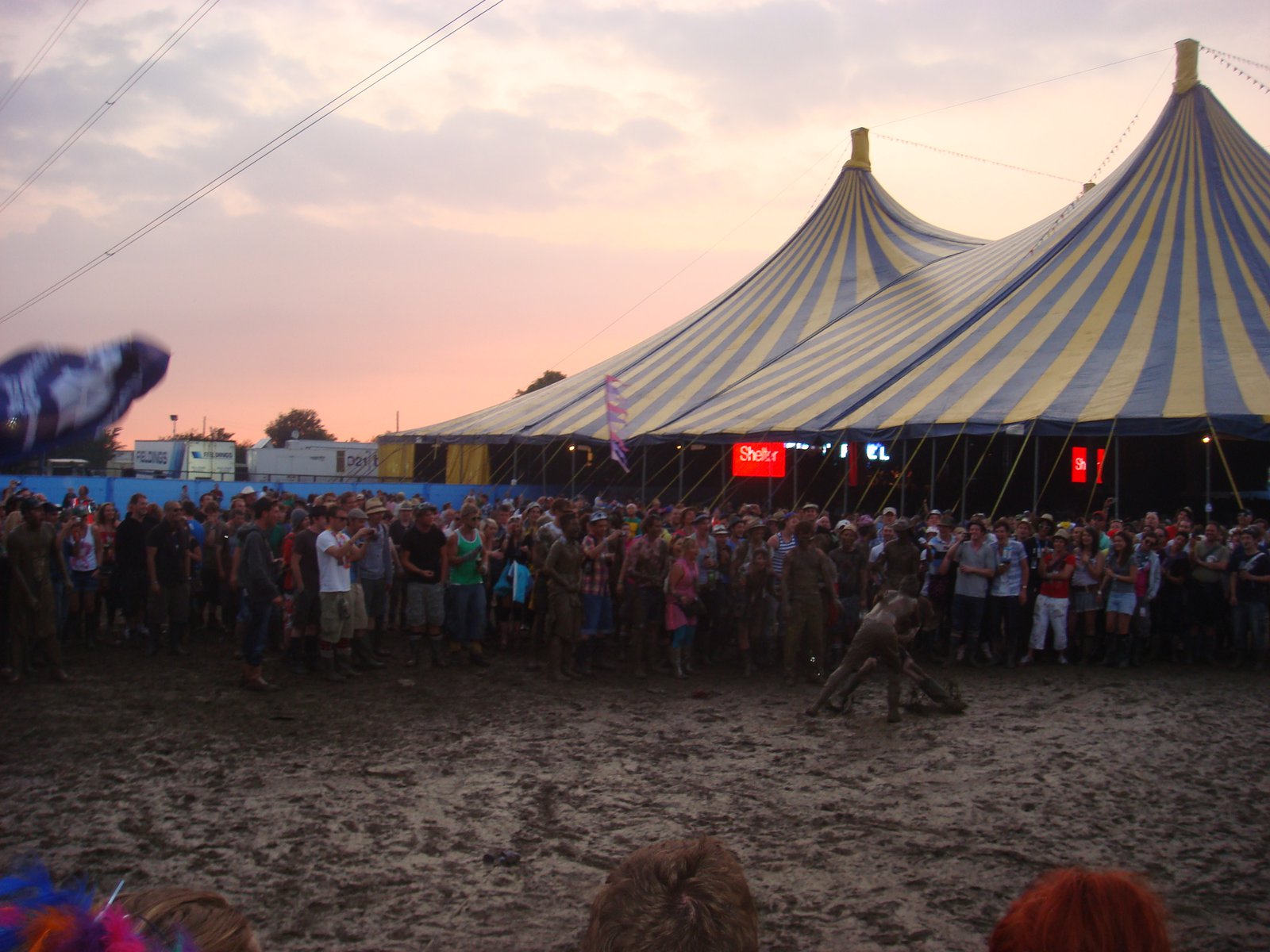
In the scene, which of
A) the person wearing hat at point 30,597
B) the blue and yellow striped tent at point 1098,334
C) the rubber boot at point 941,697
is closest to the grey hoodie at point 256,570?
the person wearing hat at point 30,597

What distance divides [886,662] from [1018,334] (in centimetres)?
1020

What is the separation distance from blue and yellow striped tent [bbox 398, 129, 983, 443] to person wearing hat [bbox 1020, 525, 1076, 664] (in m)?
9.63

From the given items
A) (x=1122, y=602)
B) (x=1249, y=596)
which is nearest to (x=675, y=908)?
(x=1122, y=602)

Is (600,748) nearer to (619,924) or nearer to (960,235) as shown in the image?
(619,924)

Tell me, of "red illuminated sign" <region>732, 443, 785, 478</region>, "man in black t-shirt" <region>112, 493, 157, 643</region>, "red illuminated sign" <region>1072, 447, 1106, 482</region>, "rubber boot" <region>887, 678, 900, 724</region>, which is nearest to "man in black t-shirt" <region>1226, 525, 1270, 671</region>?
"rubber boot" <region>887, 678, 900, 724</region>

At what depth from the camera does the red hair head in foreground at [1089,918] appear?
1256 mm

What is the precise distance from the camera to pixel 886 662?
7.35m

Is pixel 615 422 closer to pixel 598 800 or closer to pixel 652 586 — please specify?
pixel 652 586

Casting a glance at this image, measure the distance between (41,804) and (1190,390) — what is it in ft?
42.4

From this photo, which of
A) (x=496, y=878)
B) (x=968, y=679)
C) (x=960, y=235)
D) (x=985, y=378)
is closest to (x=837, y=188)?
(x=960, y=235)

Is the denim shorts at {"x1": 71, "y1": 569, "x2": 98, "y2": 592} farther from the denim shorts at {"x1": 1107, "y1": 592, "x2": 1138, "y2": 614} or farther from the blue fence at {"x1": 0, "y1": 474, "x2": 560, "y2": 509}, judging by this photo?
the denim shorts at {"x1": 1107, "y1": 592, "x2": 1138, "y2": 614}

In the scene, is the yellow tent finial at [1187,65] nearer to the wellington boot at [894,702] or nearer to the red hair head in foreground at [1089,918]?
the wellington boot at [894,702]

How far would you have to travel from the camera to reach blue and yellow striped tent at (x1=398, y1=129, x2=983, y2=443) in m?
20.8

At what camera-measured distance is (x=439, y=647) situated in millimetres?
9242
